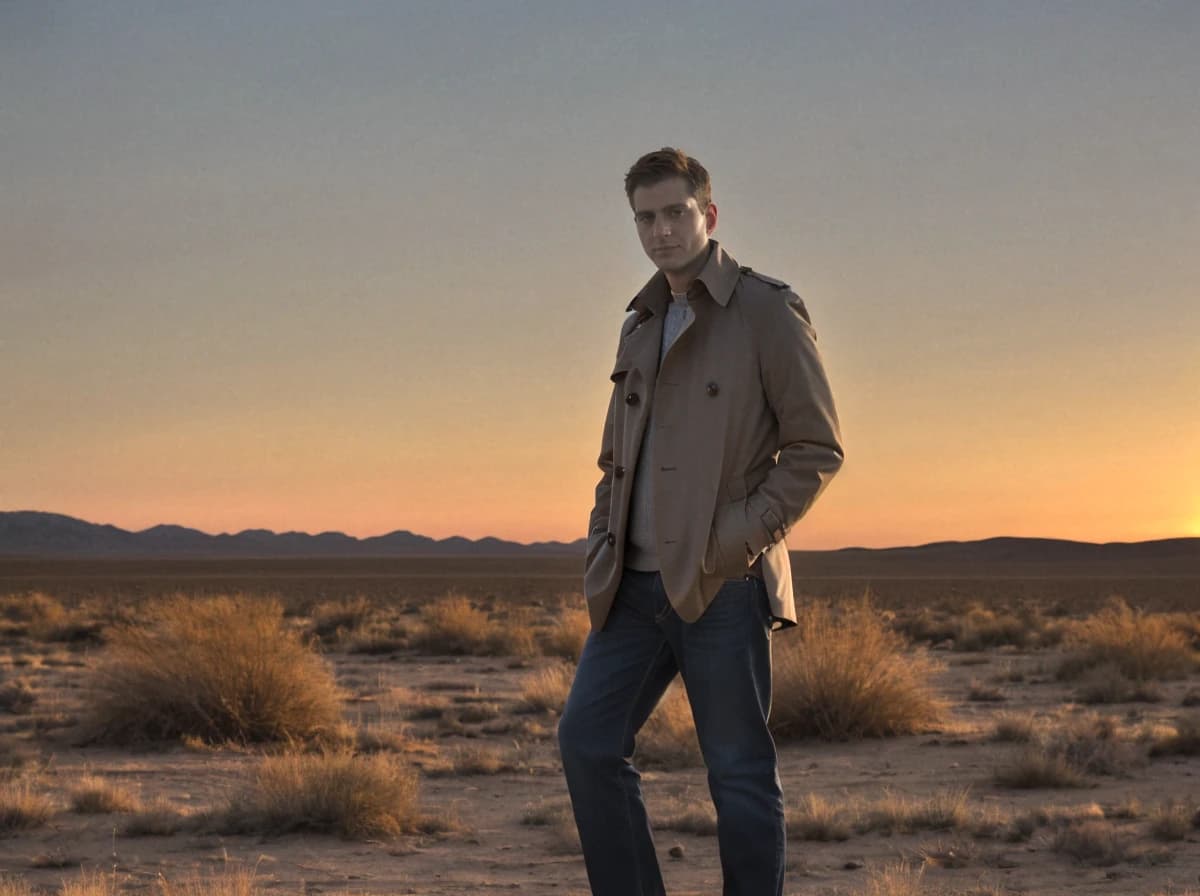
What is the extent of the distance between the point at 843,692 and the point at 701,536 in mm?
9429

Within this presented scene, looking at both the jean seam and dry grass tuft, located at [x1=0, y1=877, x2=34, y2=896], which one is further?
dry grass tuft, located at [x1=0, y1=877, x2=34, y2=896]

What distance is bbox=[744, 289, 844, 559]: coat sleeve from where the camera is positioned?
372 cm

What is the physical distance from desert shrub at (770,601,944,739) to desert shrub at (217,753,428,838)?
478cm

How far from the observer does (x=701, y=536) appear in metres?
3.70

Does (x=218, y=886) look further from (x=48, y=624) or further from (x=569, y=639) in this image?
(x=48, y=624)

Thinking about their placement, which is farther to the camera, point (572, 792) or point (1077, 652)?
point (1077, 652)

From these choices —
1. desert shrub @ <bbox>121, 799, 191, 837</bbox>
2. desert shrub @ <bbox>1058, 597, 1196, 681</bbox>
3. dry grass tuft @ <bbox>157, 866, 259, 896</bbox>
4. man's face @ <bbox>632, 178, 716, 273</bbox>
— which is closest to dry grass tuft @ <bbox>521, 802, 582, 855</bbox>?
dry grass tuft @ <bbox>157, 866, 259, 896</bbox>

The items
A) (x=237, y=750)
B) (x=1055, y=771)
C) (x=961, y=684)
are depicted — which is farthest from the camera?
(x=961, y=684)

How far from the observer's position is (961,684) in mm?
18531

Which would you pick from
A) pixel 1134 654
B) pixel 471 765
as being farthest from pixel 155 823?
pixel 1134 654

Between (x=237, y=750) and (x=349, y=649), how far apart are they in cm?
1194

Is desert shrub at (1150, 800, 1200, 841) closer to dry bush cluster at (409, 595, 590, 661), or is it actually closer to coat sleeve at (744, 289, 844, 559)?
coat sleeve at (744, 289, 844, 559)

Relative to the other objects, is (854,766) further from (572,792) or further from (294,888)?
(572,792)

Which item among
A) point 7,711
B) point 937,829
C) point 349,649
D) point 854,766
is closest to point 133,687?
point 7,711
